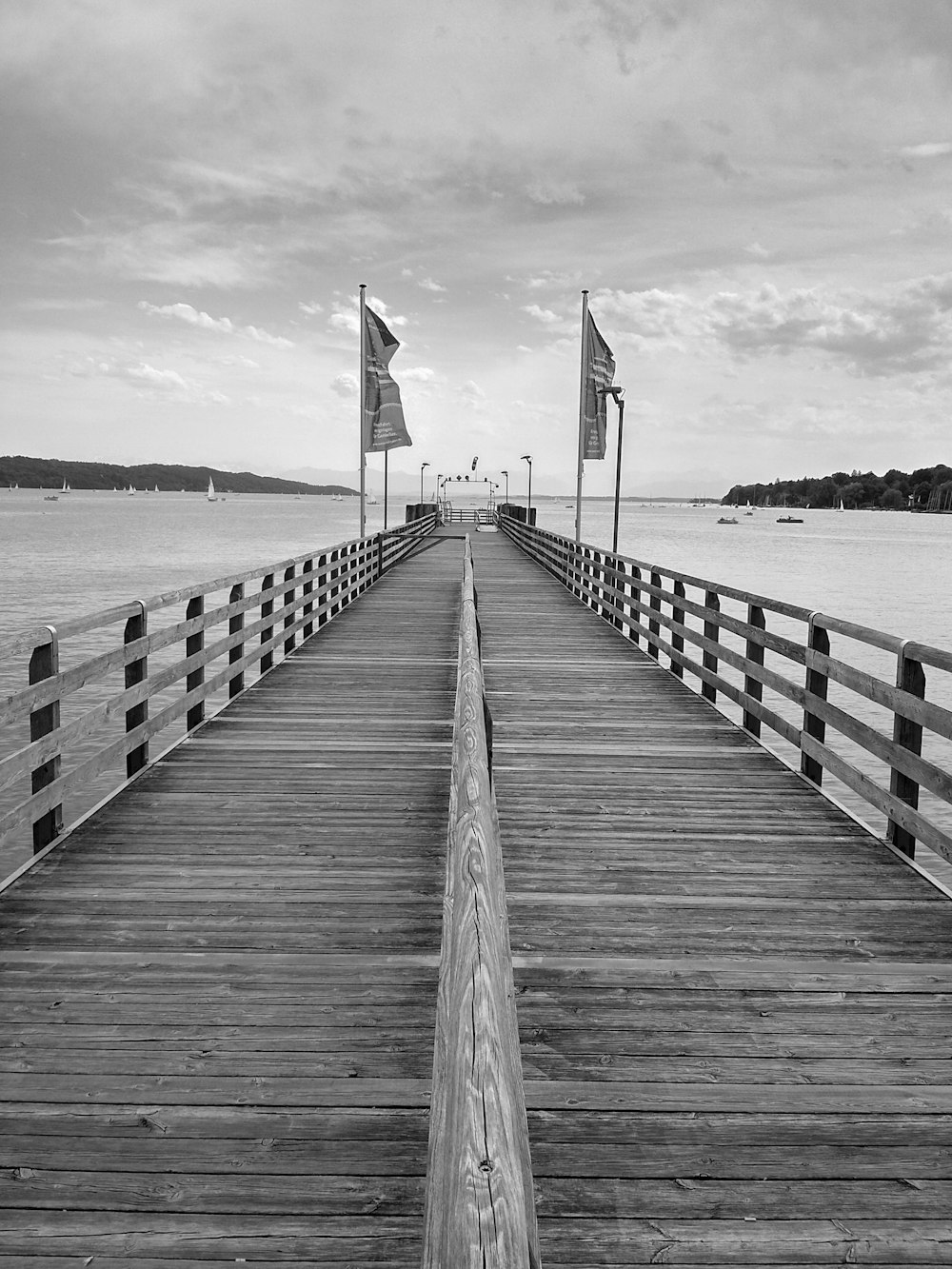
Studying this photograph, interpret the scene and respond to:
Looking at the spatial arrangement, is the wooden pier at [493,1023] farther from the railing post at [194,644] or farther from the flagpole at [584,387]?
the flagpole at [584,387]

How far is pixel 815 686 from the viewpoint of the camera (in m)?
6.67

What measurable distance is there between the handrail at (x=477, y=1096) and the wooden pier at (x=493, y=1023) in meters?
0.03

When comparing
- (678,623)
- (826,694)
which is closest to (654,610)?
(678,623)

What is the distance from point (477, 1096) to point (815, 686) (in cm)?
542

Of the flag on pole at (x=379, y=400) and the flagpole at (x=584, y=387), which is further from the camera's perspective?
the flagpole at (x=584, y=387)

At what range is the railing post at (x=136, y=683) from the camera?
645 centimetres

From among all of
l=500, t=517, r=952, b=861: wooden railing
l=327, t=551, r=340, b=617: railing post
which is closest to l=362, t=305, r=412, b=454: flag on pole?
l=327, t=551, r=340, b=617: railing post

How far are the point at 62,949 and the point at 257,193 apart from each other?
49.6m

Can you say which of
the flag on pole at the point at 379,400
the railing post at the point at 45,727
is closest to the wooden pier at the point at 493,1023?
the railing post at the point at 45,727

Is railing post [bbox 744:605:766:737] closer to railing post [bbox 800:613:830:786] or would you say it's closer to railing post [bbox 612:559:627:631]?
railing post [bbox 800:613:830:786]

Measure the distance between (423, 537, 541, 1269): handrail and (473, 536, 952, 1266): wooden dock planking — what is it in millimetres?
775

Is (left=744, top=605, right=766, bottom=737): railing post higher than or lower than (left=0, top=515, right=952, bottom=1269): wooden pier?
higher

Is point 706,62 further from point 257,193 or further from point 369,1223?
point 257,193

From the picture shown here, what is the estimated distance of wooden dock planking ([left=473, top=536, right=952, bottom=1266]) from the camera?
8.32 ft
